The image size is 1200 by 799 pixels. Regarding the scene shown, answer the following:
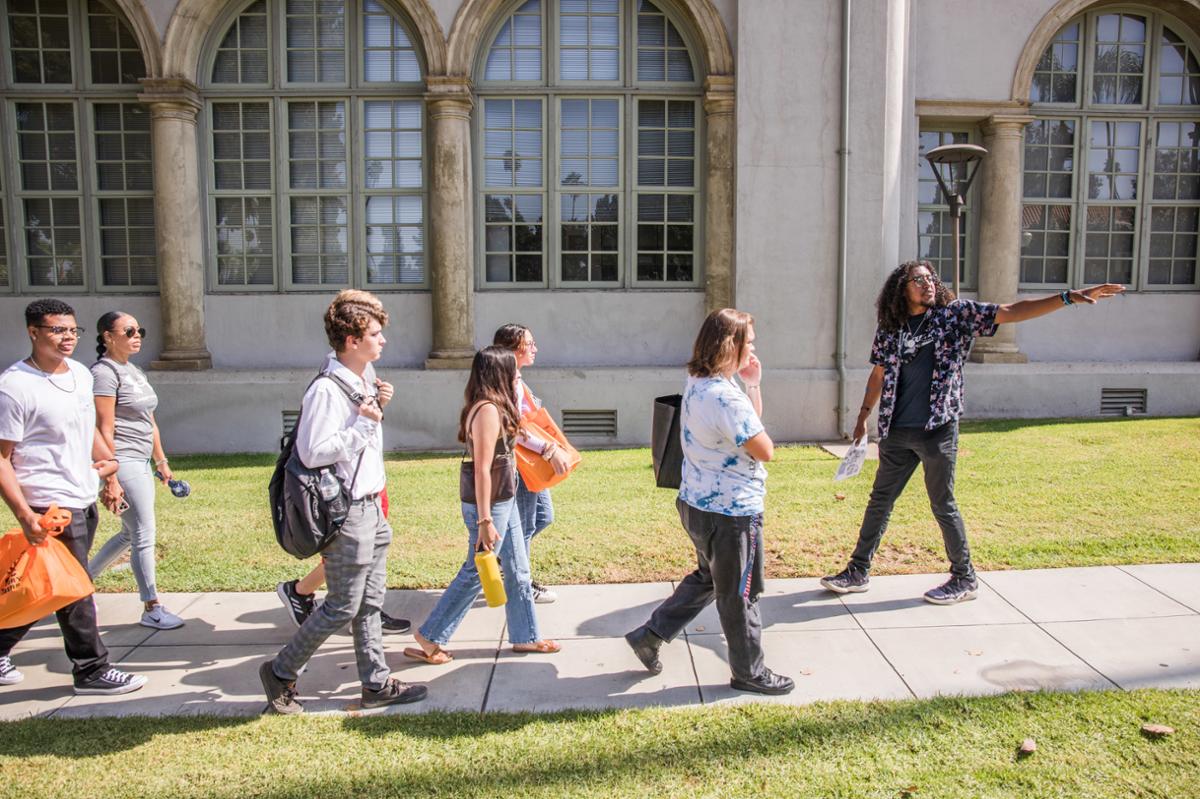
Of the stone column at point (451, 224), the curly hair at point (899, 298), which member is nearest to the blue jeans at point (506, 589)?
the curly hair at point (899, 298)

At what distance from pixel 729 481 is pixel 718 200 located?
25.4ft

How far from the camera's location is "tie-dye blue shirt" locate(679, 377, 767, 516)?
12.8 ft

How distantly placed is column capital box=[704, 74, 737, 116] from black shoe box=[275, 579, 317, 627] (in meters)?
8.14

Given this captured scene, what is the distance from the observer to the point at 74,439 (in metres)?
4.28

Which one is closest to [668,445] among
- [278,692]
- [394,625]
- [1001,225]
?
[394,625]

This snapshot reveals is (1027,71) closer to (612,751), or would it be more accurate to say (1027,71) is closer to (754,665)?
(754,665)

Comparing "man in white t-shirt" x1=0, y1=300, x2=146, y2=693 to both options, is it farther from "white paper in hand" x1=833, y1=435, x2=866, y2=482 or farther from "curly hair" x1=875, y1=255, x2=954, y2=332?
"curly hair" x1=875, y1=255, x2=954, y2=332

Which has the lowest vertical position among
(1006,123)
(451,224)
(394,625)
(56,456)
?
(394,625)

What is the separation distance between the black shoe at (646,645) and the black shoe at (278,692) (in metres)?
1.61

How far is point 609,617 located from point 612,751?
5.44 feet

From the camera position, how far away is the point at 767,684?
4.21 metres

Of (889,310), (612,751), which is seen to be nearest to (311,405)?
(612,751)

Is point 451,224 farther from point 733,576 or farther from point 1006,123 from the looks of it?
point 733,576

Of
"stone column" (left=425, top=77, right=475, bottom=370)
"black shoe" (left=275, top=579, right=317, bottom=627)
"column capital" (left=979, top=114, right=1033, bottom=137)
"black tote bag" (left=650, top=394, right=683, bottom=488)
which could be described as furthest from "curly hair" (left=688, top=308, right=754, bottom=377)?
"column capital" (left=979, top=114, right=1033, bottom=137)
